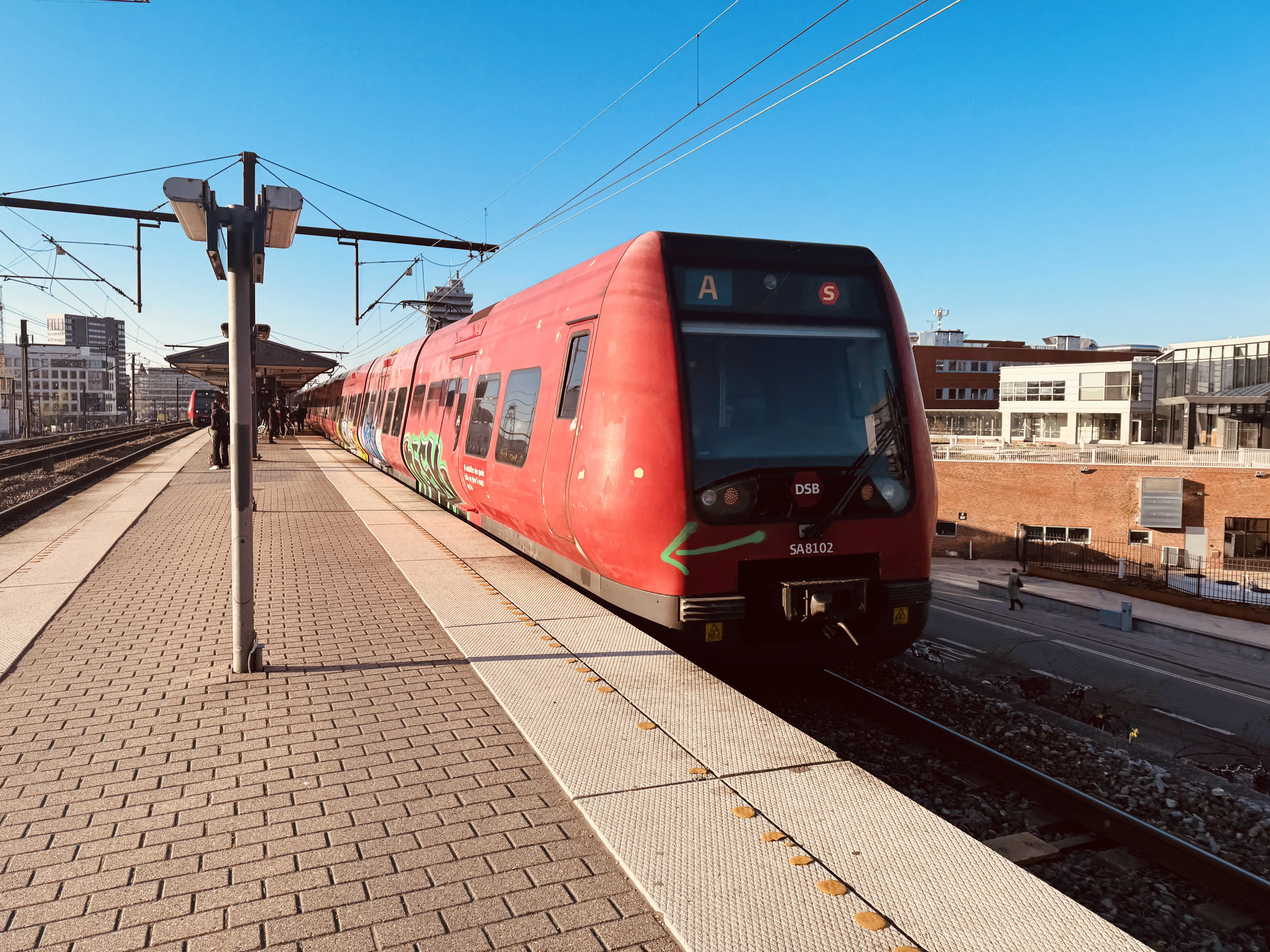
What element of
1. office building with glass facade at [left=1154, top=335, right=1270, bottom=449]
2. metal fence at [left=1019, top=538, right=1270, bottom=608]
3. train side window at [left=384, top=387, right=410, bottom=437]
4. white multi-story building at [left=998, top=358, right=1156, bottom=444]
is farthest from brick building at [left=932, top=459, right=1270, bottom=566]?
train side window at [left=384, top=387, right=410, bottom=437]

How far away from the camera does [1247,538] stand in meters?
33.0

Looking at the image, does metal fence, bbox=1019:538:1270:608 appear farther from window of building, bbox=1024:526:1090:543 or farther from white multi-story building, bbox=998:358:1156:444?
white multi-story building, bbox=998:358:1156:444

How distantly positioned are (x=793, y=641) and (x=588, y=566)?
174 centimetres

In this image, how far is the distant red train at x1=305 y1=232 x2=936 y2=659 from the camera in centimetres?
537

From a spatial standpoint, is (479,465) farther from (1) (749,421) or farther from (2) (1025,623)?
(2) (1025,623)

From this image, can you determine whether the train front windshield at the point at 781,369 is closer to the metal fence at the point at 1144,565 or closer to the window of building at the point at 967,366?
the metal fence at the point at 1144,565

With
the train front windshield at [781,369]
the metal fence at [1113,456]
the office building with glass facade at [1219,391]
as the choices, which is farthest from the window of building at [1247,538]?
the train front windshield at [781,369]

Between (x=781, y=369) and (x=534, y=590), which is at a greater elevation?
(x=781, y=369)

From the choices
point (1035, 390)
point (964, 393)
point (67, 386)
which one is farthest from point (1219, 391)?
point (67, 386)

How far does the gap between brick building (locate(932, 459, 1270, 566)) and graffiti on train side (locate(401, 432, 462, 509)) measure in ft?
91.6

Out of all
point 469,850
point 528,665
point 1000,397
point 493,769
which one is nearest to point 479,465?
point 528,665

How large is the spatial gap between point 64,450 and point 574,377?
3097 cm

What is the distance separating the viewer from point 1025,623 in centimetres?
2116

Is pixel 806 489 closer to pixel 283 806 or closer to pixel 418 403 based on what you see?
pixel 283 806
